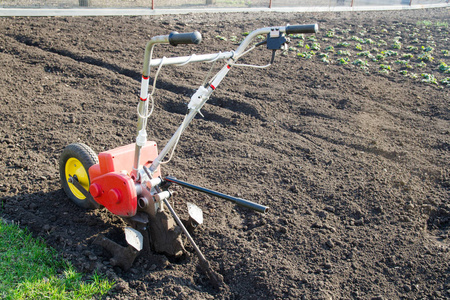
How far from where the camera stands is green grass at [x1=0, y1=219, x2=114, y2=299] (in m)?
2.96

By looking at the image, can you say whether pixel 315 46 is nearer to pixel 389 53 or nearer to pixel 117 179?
pixel 389 53

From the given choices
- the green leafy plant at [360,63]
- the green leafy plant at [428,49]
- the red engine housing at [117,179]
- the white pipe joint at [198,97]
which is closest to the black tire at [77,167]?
the red engine housing at [117,179]

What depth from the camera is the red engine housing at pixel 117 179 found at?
3.17 meters

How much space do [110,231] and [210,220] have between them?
0.92 meters

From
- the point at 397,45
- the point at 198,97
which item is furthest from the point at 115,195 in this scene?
the point at 397,45

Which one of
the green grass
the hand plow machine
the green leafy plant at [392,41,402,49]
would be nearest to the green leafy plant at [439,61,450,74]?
the green leafy plant at [392,41,402,49]

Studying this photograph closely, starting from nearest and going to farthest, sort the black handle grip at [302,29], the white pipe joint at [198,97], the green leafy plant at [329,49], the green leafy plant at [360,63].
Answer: the black handle grip at [302,29]
the white pipe joint at [198,97]
the green leafy plant at [360,63]
the green leafy plant at [329,49]

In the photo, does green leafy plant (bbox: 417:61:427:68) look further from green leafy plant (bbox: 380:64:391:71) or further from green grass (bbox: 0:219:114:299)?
green grass (bbox: 0:219:114:299)

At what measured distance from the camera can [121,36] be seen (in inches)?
322

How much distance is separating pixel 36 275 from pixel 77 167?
42.5 inches

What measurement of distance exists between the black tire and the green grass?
0.54 m

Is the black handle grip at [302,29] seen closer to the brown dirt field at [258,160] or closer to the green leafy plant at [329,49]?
the brown dirt field at [258,160]

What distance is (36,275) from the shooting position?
3.11 m

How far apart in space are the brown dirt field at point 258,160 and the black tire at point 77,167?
0.35 ft
